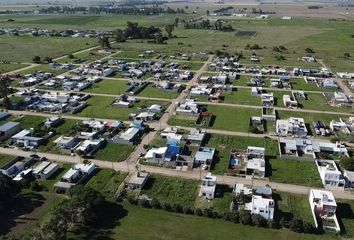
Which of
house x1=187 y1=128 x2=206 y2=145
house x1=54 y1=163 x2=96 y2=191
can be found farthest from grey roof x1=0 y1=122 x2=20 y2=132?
house x1=187 y1=128 x2=206 y2=145

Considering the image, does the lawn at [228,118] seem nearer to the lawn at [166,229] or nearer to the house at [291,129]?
the house at [291,129]

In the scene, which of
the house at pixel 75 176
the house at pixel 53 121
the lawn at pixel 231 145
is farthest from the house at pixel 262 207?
the house at pixel 53 121

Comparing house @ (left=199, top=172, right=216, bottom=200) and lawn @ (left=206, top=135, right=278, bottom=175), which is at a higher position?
house @ (left=199, top=172, right=216, bottom=200)

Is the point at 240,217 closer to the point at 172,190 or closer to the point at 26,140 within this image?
the point at 172,190

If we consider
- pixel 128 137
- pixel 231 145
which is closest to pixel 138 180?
pixel 128 137

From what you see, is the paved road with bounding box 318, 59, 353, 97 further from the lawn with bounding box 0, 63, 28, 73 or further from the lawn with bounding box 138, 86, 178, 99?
the lawn with bounding box 0, 63, 28, 73
